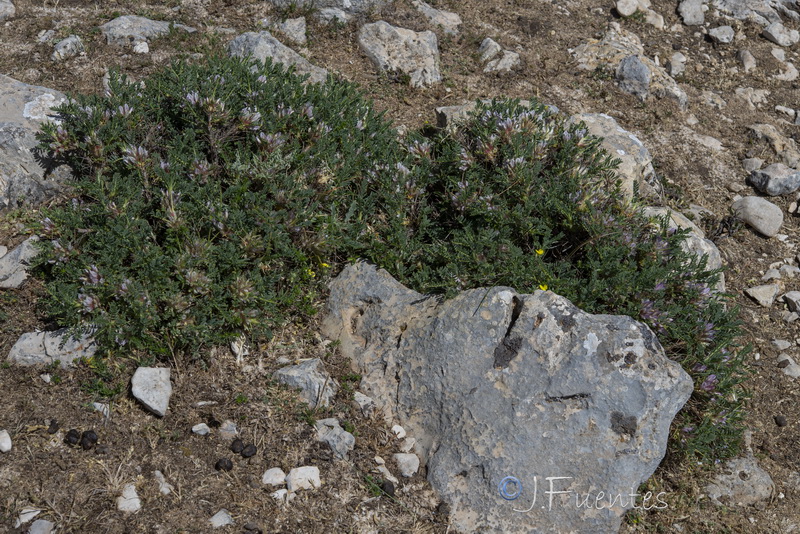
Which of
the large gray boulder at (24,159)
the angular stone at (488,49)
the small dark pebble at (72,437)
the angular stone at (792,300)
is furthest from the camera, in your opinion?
the angular stone at (488,49)

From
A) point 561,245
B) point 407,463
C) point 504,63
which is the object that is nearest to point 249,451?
point 407,463

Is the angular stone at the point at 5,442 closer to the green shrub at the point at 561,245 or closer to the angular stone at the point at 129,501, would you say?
the angular stone at the point at 129,501

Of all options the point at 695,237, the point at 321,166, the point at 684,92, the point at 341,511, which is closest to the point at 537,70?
the point at 684,92

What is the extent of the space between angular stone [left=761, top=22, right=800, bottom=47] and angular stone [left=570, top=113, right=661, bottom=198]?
4.41 m

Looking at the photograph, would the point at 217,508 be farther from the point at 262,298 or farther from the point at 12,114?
the point at 12,114

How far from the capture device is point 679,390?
471 cm

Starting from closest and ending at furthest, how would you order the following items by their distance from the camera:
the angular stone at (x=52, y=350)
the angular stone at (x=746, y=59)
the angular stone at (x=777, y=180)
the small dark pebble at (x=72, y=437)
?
the small dark pebble at (x=72, y=437)
the angular stone at (x=52, y=350)
the angular stone at (x=777, y=180)
the angular stone at (x=746, y=59)

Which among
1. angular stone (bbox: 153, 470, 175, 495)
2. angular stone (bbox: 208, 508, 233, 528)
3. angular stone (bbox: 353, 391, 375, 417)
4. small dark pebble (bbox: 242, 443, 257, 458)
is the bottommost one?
angular stone (bbox: 353, 391, 375, 417)

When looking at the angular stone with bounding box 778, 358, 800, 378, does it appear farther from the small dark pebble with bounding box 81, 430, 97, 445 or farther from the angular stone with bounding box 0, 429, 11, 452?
the angular stone with bounding box 0, 429, 11, 452

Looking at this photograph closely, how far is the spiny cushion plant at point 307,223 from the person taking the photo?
15.5 feet


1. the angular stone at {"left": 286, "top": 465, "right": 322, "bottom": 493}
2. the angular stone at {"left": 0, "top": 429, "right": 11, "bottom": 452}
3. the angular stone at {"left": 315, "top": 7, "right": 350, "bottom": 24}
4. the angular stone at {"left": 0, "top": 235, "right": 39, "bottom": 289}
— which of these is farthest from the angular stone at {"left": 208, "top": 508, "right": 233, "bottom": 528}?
the angular stone at {"left": 315, "top": 7, "right": 350, "bottom": 24}

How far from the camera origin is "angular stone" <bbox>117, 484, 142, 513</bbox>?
12.9ft

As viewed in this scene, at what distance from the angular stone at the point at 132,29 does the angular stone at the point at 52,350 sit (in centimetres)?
408

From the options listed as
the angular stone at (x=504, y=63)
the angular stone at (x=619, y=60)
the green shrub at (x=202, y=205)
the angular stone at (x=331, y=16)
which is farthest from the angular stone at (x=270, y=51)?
the angular stone at (x=619, y=60)
